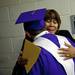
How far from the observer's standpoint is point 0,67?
254cm

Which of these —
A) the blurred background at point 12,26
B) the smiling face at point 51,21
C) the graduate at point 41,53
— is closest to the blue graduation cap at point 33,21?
the graduate at point 41,53

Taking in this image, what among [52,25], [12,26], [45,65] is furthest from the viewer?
[12,26]

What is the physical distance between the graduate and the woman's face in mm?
309

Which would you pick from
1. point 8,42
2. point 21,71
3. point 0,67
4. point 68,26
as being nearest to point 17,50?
point 8,42

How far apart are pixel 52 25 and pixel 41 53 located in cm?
50

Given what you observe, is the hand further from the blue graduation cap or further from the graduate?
the blue graduation cap

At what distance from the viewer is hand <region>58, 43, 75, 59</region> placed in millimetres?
1396

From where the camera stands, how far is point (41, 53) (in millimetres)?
1324

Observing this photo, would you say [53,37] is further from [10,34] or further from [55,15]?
[10,34]

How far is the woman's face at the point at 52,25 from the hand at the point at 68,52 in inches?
12.5

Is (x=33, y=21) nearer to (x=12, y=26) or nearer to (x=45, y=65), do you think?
(x=45, y=65)

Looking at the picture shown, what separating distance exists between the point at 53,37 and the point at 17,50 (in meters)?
1.04

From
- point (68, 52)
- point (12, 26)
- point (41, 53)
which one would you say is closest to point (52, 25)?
point (68, 52)

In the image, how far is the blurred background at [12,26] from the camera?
2.14 metres
